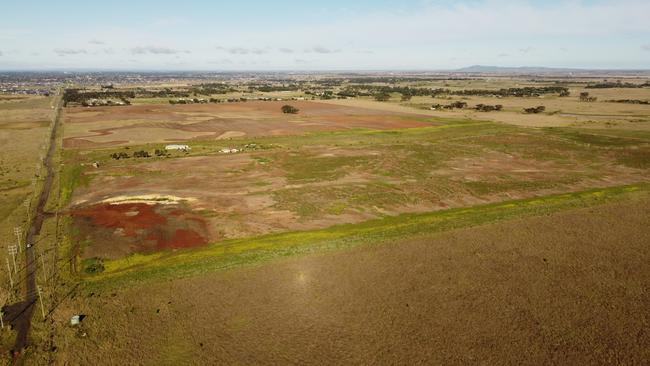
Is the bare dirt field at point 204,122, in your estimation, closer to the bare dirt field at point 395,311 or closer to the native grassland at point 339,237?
the native grassland at point 339,237

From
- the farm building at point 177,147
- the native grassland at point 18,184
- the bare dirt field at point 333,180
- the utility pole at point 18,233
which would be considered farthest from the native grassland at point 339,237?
the utility pole at point 18,233

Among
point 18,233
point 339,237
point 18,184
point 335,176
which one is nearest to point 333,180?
point 335,176

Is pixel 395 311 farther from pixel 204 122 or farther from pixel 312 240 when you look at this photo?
pixel 204 122

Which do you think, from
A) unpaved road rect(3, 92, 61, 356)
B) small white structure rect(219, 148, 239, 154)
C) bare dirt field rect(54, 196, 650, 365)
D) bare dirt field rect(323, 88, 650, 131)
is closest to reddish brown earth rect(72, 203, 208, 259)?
unpaved road rect(3, 92, 61, 356)

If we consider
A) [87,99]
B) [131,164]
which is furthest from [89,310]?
[87,99]

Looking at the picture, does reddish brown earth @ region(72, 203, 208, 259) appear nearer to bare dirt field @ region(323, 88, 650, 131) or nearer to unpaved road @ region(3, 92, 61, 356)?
unpaved road @ region(3, 92, 61, 356)
